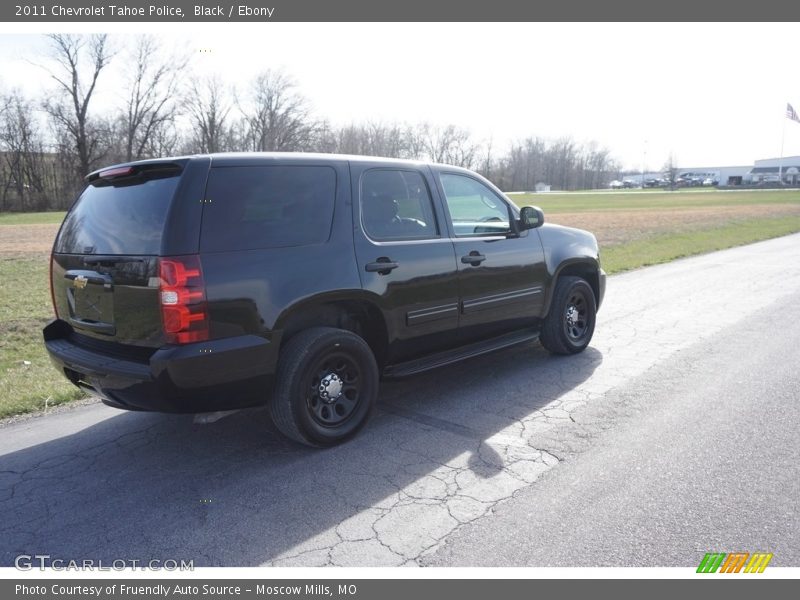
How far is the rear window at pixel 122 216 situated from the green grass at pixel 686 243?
400 inches

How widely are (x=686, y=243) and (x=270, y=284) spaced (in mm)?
16911

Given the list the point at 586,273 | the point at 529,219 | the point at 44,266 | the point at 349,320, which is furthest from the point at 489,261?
the point at 44,266

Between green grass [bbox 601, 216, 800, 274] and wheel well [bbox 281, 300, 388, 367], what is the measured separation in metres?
8.79

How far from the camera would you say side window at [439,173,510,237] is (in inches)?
198

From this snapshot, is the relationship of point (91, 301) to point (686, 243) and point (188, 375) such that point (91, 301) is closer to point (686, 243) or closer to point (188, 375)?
point (188, 375)

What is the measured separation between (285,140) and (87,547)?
73995 mm

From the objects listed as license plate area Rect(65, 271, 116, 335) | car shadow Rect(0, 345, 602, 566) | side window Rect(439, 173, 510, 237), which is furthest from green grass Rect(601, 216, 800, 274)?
license plate area Rect(65, 271, 116, 335)

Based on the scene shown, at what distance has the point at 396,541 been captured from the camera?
2896 millimetres

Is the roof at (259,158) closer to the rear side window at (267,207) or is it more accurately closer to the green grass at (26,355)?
the rear side window at (267,207)

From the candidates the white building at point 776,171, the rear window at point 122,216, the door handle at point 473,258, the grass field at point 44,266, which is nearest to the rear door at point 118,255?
the rear window at point 122,216

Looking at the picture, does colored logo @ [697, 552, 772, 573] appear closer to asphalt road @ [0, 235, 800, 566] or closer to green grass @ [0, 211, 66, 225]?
asphalt road @ [0, 235, 800, 566]

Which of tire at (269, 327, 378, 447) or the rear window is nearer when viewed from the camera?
the rear window

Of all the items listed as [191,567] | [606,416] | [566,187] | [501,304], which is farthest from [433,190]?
[566,187]

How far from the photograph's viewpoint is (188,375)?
3.29 metres
